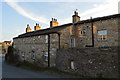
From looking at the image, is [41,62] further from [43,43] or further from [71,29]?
[71,29]

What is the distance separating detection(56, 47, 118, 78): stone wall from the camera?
10.6 metres

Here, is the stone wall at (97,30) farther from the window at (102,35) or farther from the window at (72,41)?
the window at (72,41)

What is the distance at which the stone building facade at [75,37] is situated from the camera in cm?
1553

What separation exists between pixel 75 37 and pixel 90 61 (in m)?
8.03

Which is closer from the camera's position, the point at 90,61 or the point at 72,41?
the point at 90,61

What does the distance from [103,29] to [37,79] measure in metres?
11.1

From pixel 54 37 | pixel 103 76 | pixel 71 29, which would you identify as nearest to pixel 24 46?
pixel 54 37

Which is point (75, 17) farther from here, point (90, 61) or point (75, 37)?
point (90, 61)

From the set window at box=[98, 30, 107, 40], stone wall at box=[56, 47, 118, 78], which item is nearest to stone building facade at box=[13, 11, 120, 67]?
window at box=[98, 30, 107, 40]

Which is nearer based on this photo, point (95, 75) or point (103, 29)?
point (95, 75)

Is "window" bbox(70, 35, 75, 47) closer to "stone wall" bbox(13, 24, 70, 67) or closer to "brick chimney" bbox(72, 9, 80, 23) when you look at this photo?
"stone wall" bbox(13, 24, 70, 67)

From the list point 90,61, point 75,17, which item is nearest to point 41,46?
point 75,17

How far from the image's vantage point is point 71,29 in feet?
63.1

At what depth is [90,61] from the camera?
1215cm
